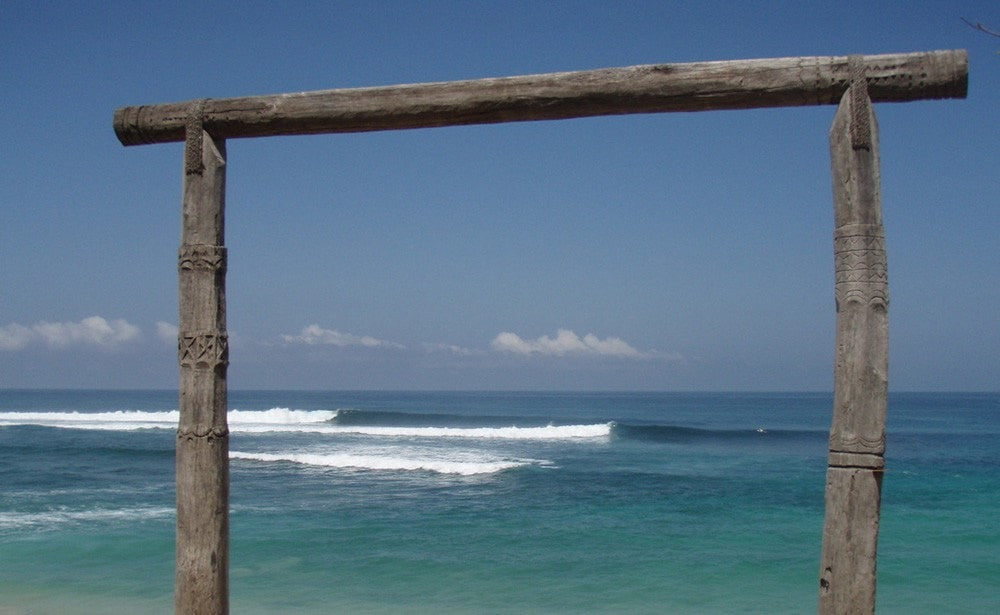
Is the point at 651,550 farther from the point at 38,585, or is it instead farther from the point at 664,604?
the point at 38,585

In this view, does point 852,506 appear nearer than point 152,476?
Yes

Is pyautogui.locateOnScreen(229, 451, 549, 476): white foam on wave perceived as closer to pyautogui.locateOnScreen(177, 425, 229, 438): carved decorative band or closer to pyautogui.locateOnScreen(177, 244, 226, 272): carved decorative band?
pyautogui.locateOnScreen(177, 425, 229, 438): carved decorative band

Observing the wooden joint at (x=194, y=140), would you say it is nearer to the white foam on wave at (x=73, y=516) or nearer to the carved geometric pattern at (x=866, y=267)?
the carved geometric pattern at (x=866, y=267)

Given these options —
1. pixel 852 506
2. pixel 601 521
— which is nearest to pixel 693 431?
pixel 601 521

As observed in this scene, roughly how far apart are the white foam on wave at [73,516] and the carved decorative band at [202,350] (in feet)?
30.3

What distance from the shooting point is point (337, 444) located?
27344 mm

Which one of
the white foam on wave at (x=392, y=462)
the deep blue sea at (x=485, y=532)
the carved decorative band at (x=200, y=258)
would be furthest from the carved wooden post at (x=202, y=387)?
the white foam on wave at (x=392, y=462)

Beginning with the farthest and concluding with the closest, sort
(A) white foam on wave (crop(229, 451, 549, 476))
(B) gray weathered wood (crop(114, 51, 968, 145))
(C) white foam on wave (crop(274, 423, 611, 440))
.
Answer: (C) white foam on wave (crop(274, 423, 611, 440)) < (A) white foam on wave (crop(229, 451, 549, 476)) < (B) gray weathered wood (crop(114, 51, 968, 145))

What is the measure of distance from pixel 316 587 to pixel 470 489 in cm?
762

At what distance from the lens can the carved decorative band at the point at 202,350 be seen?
4.61m

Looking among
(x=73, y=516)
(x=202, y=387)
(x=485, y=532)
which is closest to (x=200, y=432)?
(x=202, y=387)

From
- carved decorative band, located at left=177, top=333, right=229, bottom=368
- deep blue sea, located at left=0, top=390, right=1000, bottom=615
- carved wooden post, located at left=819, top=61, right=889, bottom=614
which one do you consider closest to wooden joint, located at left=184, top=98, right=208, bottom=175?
carved decorative band, located at left=177, top=333, right=229, bottom=368

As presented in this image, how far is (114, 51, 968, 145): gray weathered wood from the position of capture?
13.3 ft

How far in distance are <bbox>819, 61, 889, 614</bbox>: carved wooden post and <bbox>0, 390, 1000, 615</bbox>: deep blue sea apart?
5.21m
